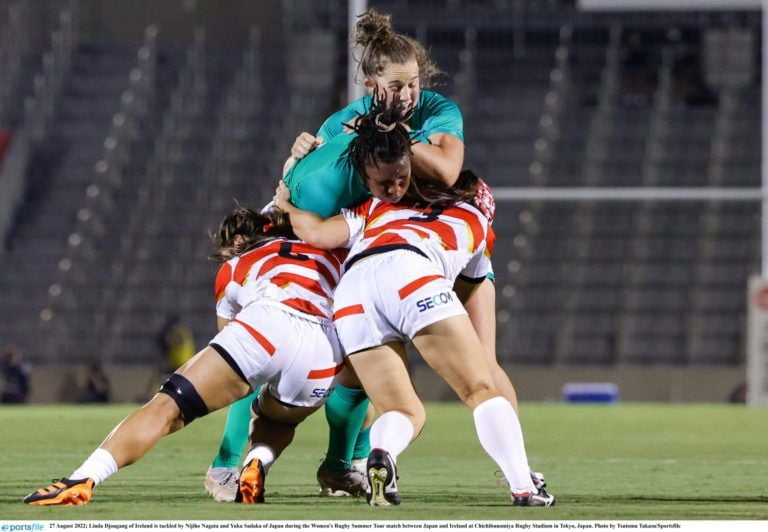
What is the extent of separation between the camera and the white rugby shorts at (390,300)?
4906 mm

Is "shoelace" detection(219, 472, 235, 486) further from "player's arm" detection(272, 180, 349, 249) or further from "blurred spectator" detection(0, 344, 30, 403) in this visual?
"blurred spectator" detection(0, 344, 30, 403)

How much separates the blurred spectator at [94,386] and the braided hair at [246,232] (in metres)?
11.1

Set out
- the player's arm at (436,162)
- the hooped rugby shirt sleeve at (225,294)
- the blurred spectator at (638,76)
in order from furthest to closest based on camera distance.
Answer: the blurred spectator at (638,76) < the hooped rugby shirt sleeve at (225,294) < the player's arm at (436,162)

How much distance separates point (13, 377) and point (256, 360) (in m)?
12.2

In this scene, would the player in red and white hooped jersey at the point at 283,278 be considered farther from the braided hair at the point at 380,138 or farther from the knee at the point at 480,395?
the knee at the point at 480,395

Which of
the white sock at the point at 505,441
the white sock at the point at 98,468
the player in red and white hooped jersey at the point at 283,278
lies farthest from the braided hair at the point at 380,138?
the white sock at the point at 98,468

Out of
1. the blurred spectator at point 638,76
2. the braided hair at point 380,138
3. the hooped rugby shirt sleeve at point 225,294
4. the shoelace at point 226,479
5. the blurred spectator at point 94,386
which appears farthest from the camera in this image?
the blurred spectator at point 638,76

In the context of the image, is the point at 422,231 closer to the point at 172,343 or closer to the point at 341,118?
the point at 341,118

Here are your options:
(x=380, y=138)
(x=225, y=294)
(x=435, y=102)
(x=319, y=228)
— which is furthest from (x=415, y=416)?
(x=435, y=102)

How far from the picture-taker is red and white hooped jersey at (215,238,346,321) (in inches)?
208

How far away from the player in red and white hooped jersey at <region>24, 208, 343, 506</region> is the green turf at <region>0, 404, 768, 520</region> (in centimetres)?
15

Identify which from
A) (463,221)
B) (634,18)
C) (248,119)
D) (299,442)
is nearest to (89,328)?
(248,119)

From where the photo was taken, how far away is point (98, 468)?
480 centimetres
